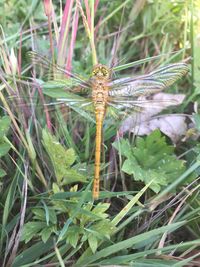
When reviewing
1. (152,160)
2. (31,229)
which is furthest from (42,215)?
(152,160)

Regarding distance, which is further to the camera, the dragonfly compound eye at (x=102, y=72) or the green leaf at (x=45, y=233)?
the dragonfly compound eye at (x=102, y=72)

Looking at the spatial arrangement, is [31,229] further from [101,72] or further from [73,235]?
[101,72]

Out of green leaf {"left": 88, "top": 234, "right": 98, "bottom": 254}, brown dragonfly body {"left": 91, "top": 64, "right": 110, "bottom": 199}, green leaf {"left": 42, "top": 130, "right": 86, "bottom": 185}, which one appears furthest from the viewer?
brown dragonfly body {"left": 91, "top": 64, "right": 110, "bottom": 199}

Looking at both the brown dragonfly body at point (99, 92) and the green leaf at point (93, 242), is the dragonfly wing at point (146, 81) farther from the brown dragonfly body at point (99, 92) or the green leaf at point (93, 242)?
the green leaf at point (93, 242)

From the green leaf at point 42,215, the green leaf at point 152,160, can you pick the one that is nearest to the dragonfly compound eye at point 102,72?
the green leaf at point 152,160

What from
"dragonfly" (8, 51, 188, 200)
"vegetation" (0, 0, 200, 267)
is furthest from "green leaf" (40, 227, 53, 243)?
"dragonfly" (8, 51, 188, 200)

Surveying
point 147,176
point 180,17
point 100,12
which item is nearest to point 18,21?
point 100,12

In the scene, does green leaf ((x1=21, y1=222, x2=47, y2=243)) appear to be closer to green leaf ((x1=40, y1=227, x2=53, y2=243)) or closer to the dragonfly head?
green leaf ((x1=40, y1=227, x2=53, y2=243))
